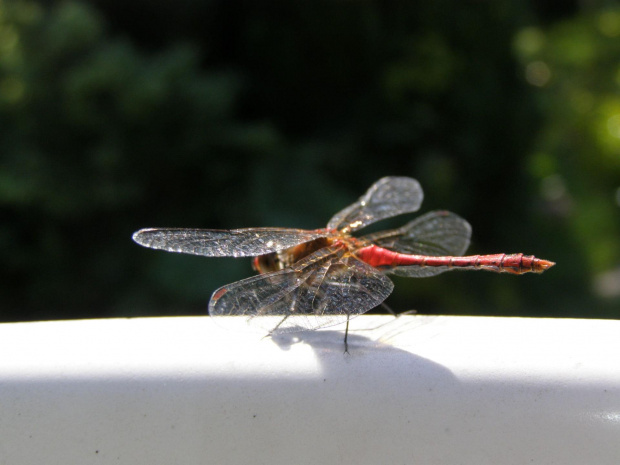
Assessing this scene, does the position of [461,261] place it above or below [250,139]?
below

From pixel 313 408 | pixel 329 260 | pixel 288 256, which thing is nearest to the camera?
pixel 313 408

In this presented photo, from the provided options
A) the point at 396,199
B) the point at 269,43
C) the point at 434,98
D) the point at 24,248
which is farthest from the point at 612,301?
the point at 24,248

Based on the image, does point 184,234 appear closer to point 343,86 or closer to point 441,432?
point 441,432

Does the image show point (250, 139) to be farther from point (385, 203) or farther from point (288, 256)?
point (288, 256)

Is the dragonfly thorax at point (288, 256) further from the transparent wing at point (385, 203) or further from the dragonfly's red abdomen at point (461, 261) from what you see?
the transparent wing at point (385, 203)

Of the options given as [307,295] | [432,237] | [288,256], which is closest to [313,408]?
[307,295]

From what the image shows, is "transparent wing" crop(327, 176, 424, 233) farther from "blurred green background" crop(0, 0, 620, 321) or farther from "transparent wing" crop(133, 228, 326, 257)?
"blurred green background" crop(0, 0, 620, 321)
